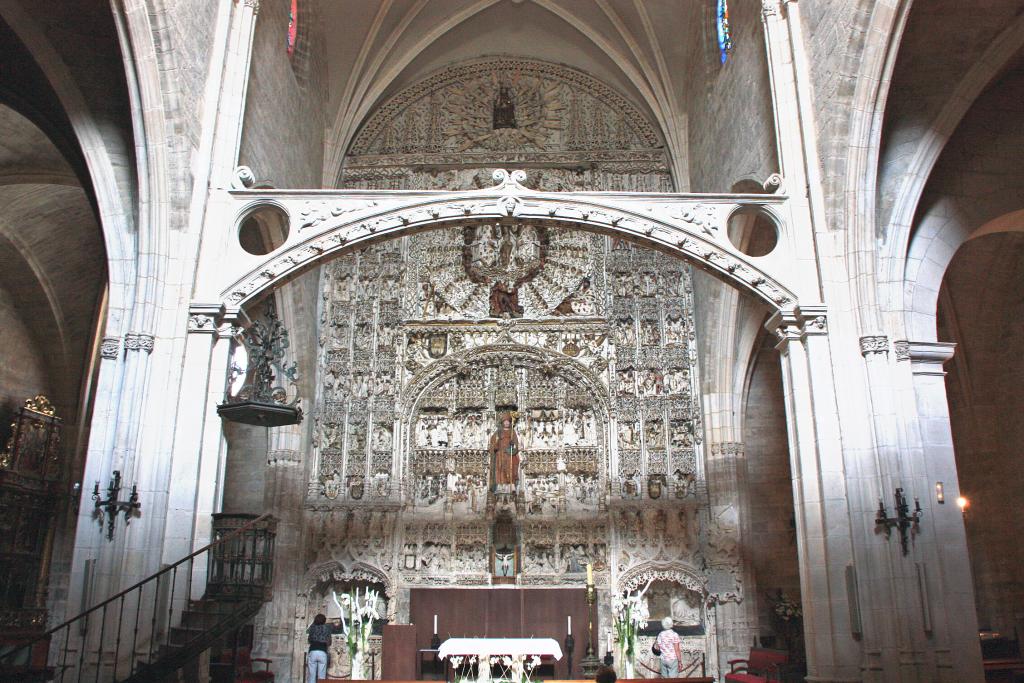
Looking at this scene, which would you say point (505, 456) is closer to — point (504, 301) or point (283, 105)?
point (504, 301)

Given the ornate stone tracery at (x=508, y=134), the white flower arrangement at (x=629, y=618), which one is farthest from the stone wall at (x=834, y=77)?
the ornate stone tracery at (x=508, y=134)

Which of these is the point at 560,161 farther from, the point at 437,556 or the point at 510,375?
the point at 437,556

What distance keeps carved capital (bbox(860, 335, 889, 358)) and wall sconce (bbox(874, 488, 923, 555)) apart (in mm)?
1735

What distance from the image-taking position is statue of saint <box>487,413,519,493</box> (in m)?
18.0

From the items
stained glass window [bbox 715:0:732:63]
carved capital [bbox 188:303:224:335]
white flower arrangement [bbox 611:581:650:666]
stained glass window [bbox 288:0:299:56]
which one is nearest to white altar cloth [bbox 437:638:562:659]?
white flower arrangement [bbox 611:581:650:666]

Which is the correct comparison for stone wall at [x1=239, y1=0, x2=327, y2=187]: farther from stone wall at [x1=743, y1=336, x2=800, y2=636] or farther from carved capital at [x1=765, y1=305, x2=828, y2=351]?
stone wall at [x1=743, y1=336, x2=800, y2=636]

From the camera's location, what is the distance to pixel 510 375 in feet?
62.1

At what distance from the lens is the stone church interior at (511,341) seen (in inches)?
423

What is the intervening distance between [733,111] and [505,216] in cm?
584

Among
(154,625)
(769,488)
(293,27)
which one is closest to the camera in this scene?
(154,625)

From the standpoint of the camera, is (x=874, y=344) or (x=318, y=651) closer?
(x=874, y=344)

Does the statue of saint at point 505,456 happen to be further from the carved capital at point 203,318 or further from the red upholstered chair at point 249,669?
the carved capital at point 203,318

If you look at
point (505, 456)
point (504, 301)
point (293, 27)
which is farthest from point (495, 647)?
Result: point (293, 27)

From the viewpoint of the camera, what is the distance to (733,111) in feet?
52.4
